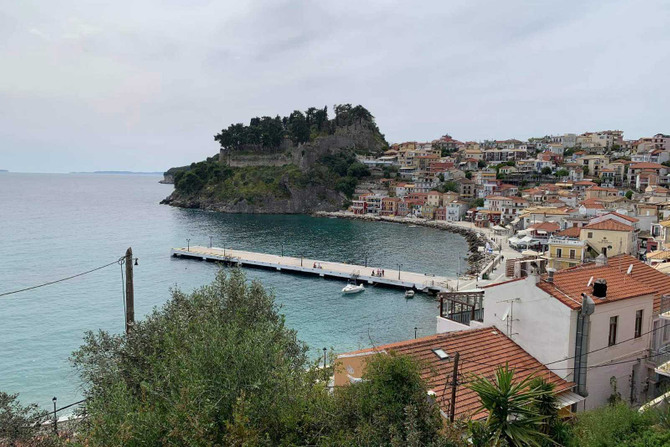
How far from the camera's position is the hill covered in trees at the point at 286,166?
117 meters

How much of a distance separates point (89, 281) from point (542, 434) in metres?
46.5

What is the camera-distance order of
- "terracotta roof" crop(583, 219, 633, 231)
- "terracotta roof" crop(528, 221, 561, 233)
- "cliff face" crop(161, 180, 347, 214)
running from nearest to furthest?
1. "terracotta roof" crop(583, 219, 633, 231)
2. "terracotta roof" crop(528, 221, 561, 233)
3. "cliff face" crop(161, 180, 347, 214)

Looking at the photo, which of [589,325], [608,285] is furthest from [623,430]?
[608,285]

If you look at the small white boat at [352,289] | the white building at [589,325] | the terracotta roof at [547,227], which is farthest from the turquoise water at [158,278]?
the terracotta roof at [547,227]

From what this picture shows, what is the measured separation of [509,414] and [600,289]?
6307 millimetres

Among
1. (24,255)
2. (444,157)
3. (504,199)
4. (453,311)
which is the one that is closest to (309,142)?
(444,157)

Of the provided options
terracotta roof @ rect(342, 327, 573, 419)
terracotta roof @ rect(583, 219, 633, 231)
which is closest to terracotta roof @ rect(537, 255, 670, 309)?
terracotta roof @ rect(342, 327, 573, 419)

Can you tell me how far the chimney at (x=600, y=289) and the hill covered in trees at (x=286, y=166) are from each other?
104 meters

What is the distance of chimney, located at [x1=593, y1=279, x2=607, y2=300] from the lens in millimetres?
12141

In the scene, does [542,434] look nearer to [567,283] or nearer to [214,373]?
[214,373]

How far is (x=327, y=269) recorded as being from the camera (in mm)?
48000

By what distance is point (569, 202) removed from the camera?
81.7 m

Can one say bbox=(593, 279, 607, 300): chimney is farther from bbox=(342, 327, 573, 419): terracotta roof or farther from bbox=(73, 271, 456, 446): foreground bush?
bbox=(73, 271, 456, 446): foreground bush

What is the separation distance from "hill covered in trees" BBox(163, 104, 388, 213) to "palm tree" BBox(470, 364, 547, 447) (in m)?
108
